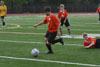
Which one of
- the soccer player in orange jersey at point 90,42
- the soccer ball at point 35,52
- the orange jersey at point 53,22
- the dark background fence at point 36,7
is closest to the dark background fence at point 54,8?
the dark background fence at point 36,7

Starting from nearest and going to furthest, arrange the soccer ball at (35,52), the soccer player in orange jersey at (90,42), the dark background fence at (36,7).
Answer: the soccer ball at (35,52) < the soccer player in orange jersey at (90,42) < the dark background fence at (36,7)

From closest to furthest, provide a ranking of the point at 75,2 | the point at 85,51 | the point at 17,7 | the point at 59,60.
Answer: the point at 59,60, the point at 85,51, the point at 17,7, the point at 75,2

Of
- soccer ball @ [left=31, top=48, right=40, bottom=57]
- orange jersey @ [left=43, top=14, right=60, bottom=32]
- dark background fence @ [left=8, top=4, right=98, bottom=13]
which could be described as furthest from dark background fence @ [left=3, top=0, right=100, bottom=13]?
soccer ball @ [left=31, top=48, right=40, bottom=57]

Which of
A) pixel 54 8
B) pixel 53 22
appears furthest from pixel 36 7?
pixel 53 22

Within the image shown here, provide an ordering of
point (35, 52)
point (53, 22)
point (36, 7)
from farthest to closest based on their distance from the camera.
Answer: point (36, 7) → point (53, 22) → point (35, 52)

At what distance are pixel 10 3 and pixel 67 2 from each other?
13.5m

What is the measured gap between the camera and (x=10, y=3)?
62.4 meters

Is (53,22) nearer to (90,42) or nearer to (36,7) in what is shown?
(90,42)

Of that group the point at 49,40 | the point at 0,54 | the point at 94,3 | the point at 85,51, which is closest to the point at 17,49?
the point at 0,54

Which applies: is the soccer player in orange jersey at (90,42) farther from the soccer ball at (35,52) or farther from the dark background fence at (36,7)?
the dark background fence at (36,7)

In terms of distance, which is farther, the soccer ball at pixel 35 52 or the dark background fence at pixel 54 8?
the dark background fence at pixel 54 8

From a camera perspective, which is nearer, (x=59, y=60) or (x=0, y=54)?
(x=59, y=60)

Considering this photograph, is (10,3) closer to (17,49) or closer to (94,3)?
(94,3)

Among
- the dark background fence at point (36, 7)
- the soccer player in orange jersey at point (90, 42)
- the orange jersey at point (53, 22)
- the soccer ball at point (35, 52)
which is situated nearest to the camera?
the soccer ball at point (35, 52)
